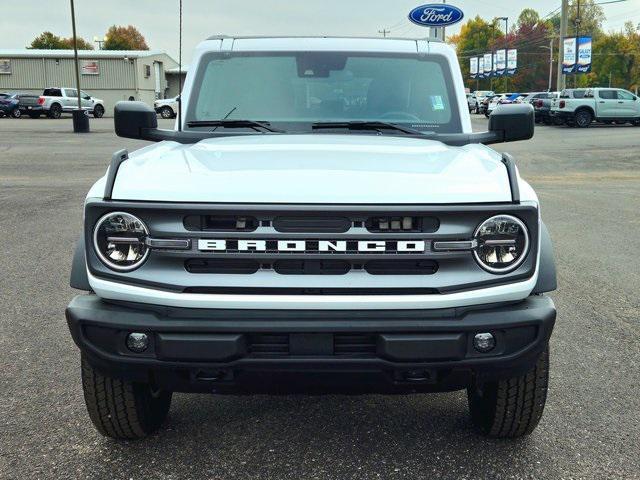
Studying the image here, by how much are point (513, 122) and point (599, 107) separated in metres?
30.3

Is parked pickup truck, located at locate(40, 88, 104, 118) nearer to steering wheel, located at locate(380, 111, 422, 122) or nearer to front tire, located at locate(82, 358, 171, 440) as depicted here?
steering wheel, located at locate(380, 111, 422, 122)

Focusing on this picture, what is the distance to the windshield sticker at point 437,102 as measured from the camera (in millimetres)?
3914

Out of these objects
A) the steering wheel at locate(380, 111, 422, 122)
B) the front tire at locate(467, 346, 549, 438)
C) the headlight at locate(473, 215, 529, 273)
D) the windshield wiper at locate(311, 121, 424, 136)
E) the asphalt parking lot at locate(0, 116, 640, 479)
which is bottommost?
the asphalt parking lot at locate(0, 116, 640, 479)

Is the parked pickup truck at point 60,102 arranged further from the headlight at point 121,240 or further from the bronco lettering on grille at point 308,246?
the bronco lettering on grille at point 308,246

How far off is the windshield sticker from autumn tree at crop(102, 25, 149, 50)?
11083 centimetres

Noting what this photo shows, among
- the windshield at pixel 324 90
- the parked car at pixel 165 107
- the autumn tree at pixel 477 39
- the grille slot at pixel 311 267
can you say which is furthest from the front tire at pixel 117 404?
the autumn tree at pixel 477 39

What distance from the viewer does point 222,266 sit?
8.41ft

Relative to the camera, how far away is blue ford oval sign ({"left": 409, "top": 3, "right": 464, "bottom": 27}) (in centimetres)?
3069

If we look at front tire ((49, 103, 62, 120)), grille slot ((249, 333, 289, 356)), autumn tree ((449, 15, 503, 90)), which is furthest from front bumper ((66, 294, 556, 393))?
autumn tree ((449, 15, 503, 90))

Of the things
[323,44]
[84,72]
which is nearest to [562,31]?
[84,72]

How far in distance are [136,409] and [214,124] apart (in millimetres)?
1617

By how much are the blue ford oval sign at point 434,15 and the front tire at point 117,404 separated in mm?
29972

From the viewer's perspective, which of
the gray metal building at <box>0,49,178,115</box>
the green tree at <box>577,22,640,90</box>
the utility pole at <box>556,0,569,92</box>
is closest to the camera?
the utility pole at <box>556,0,569,92</box>

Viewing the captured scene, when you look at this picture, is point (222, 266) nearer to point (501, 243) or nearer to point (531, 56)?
point (501, 243)
